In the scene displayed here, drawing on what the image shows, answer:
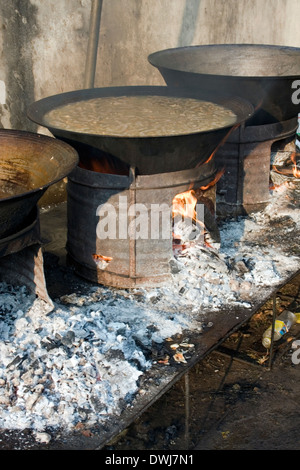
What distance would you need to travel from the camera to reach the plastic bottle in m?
5.10

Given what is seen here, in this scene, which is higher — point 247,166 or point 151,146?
point 151,146

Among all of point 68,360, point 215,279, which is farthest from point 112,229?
point 68,360

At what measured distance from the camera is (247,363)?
15.6 feet

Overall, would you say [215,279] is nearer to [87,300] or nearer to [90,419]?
[87,300]

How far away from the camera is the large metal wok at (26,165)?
416 centimetres

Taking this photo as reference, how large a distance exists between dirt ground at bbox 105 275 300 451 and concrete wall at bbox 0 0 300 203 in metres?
4.06

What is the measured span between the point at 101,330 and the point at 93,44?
13.3ft

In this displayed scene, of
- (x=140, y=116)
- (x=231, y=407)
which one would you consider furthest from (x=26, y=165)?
(x=231, y=407)

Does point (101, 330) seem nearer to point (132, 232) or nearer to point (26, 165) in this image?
point (132, 232)

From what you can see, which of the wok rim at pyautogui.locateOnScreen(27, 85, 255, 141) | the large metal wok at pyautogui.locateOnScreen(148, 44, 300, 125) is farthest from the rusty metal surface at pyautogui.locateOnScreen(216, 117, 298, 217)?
the wok rim at pyautogui.locateOnScreen(27, 85, 255, 141)

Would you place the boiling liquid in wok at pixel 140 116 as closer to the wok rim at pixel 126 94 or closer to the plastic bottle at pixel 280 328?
the wok rim at pixel 126 94

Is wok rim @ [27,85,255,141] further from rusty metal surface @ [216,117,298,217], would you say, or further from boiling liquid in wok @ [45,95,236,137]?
rusty metal surface @ [216,117,298,217]

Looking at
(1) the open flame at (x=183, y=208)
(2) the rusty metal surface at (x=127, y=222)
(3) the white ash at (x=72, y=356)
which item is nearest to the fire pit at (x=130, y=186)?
(2) the rusty metal surface at (x=127, y=222)

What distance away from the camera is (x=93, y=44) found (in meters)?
7.06
